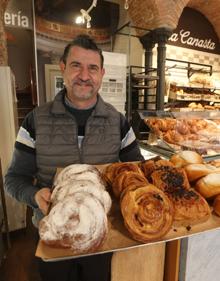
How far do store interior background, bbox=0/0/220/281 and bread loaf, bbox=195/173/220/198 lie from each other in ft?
7.40

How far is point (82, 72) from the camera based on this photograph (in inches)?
48.1

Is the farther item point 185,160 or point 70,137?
point 70,137

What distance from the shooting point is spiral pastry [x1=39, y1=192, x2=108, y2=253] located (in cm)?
60

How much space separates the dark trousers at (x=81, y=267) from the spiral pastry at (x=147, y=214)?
727mm

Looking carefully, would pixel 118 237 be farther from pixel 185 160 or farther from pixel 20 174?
pixel 20 174

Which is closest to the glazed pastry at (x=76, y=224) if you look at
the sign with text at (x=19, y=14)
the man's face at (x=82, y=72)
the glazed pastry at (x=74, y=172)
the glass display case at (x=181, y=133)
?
the glazed pastry at (x=74, y=172)

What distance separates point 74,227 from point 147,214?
22 centimetres

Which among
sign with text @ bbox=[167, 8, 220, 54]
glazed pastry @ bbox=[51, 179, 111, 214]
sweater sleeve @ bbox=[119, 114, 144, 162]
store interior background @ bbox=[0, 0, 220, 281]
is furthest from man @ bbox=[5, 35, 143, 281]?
sign with text @ bbox=[167, 8, 220, 54]

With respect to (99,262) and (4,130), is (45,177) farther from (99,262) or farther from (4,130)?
(4,130)

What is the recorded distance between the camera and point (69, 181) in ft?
2.49

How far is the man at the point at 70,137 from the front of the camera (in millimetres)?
1229

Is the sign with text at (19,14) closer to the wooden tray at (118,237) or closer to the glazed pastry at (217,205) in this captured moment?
the wooden tray at (118,237)

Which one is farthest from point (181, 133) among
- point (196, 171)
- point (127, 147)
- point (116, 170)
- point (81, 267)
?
point (81, 267)

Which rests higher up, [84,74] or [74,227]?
[84,74]
